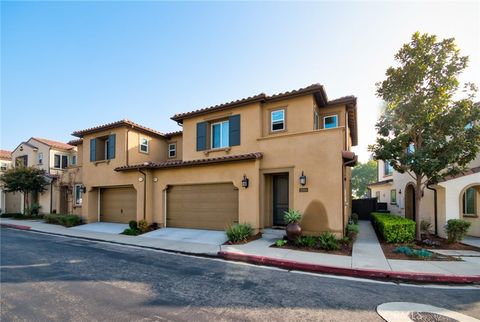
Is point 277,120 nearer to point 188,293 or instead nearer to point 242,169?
point 242,169

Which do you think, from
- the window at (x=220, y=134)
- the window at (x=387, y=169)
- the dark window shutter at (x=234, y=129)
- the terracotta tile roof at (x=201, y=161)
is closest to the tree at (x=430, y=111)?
the terracotta tile roof at (x=201, y=161)

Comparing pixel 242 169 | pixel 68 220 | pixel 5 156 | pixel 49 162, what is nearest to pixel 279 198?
pixel 242 169

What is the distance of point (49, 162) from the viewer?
2316 centimetres

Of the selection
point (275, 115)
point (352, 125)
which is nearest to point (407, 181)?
point (352, 125)

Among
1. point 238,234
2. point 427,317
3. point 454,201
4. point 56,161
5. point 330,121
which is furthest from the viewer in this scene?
point 56,161

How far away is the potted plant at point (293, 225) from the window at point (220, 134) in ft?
17.6

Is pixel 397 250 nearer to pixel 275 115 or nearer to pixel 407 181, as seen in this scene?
pixel 275 115

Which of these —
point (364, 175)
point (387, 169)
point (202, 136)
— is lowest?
point (364, 175)

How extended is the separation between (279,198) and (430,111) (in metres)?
7.05

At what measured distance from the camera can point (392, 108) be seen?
1047cm

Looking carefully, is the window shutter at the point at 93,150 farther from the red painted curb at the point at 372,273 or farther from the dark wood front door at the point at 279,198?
the red painted curb at the point at 372,273

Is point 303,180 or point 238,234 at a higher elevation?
point 303,180

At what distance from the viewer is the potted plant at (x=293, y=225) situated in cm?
936

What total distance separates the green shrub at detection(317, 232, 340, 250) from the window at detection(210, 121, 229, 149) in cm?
672
